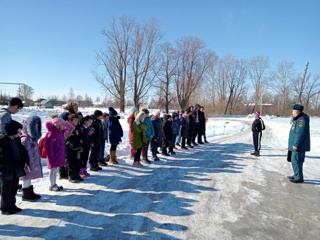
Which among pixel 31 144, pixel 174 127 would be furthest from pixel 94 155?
pixel 174 127

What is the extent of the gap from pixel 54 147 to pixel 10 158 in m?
1.01

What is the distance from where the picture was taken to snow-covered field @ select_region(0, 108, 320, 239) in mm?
2785

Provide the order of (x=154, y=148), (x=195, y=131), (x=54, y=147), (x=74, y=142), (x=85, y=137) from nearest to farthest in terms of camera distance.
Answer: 1. (x=54, y=147)
2. (x=74, y=142)
3. (x=85, y=137)
4. (x=154, y=148)
5. (x=195, y=131)

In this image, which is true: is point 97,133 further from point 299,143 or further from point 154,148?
point 299,143

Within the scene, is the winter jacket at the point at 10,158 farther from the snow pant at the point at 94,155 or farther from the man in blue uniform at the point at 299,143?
the man in blue uniform at the point at 299,143

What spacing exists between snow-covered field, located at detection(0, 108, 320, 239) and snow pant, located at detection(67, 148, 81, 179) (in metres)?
0.31

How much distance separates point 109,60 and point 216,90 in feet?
121

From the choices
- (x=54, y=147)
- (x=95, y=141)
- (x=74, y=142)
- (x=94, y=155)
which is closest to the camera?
(x=54, y=147)

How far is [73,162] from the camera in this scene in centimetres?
460

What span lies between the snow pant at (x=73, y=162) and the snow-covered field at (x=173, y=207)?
308 mm

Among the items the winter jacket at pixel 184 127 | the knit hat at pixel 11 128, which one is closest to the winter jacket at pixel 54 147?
the knit hat at pixel 11 128

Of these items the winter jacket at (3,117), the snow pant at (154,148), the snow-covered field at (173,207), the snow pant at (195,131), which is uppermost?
the winter jacket at (3,117)

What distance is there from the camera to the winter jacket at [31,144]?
359 cm

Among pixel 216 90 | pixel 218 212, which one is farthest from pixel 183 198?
pixel 216 90
